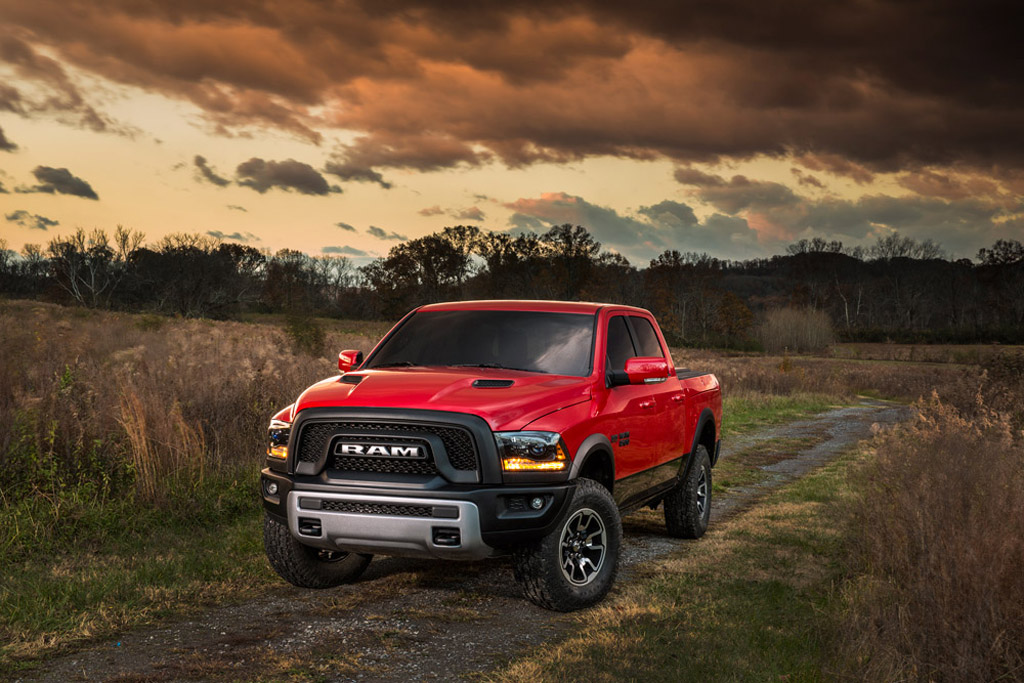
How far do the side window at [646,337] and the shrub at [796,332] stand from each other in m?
72.7

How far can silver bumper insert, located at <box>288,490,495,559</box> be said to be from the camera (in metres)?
4.98

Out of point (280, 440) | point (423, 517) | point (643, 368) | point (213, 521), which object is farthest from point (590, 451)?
point (213, 521)

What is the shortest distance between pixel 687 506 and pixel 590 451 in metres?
2.70

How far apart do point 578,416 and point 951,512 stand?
270cm

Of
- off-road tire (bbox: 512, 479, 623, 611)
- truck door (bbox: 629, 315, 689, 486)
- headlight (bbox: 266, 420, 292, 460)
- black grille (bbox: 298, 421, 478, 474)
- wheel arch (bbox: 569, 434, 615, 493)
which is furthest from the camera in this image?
truck door (bbox: 629, 315, 689, 486)

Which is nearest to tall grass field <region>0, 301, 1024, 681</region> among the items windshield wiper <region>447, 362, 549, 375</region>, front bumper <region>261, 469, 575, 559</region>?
front bumper <region>261, 469, 575, 559</region>

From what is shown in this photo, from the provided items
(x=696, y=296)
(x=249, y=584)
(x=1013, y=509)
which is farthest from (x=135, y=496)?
(x=696, y=296)

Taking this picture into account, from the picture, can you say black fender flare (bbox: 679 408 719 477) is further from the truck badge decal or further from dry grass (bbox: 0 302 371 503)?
dry grass (bbox: 0 302 371 503)

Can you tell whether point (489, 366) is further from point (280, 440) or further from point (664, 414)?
point (664, 414)

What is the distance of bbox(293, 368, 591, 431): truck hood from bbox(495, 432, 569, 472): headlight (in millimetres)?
75

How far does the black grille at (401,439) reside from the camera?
5090 millimetres

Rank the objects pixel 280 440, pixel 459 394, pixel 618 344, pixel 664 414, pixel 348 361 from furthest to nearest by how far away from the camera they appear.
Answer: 1. pixel 664 414
2. pixel 618 344
3. pixel 348 361
4. pixel 280 440
5. pixel 459 394

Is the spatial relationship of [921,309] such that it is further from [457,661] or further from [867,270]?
[457,661]

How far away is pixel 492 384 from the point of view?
18.3 ft
